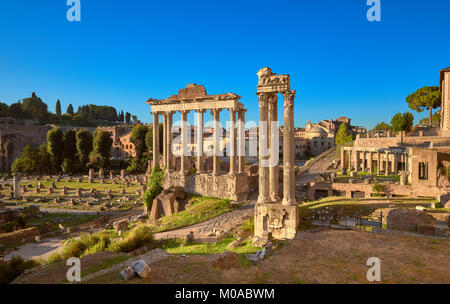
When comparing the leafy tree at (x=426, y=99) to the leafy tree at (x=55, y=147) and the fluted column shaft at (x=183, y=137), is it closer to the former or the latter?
the fluted column shaft at (x=183, y=137)

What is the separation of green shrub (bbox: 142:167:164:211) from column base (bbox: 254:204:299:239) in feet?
47.6

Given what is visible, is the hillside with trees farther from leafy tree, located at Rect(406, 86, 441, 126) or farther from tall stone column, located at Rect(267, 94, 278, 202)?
leafy tree, located at Rect(406, 86, 441, 126)

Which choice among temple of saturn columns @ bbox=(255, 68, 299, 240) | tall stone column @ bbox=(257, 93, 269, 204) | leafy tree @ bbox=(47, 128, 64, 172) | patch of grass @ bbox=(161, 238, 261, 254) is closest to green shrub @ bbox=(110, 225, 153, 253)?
patch of grass @ bbox=(161, 238, 261, 254)

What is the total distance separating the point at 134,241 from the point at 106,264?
3664 millimetres

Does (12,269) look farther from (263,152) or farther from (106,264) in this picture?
(263,152)

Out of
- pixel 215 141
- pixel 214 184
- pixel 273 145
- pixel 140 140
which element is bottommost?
pixel 214 184

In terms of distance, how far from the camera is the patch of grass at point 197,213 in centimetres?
2027

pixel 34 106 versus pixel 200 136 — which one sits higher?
pixel 34 106

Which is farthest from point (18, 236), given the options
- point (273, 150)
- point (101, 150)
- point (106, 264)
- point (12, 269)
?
point (101, 150)

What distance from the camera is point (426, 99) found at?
47719 millimetres

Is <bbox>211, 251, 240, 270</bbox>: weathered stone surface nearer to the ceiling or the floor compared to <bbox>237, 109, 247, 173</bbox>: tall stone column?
nearer to the floor

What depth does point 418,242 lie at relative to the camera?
38.0 ft

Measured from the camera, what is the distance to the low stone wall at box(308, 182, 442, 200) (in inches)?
870
